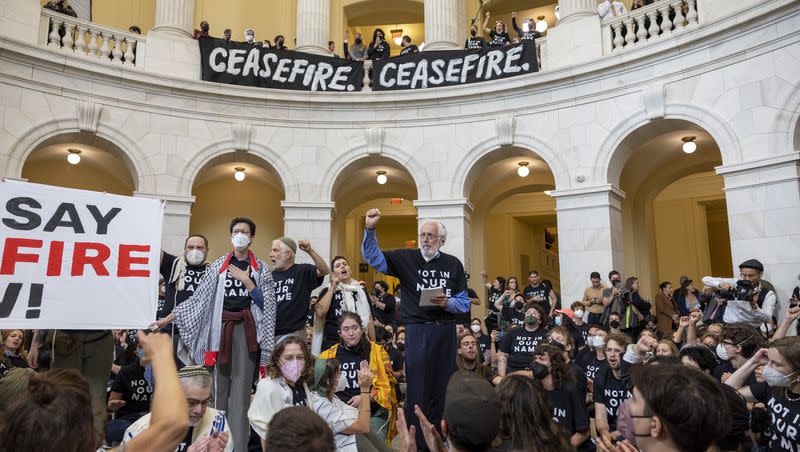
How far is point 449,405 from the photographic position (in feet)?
8.41

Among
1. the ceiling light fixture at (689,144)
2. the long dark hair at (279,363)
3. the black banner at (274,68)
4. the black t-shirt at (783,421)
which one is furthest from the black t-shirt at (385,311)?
the ceiling light fixture at (689,144)

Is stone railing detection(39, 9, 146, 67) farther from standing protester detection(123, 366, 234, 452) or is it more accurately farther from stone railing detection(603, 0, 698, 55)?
standing protester detection(123, 366, 234, 452)

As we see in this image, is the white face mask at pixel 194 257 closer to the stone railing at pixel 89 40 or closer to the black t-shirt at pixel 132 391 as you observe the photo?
the black t-shirt at pixel 132 391

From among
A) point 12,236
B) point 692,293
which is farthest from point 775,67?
point 12,236

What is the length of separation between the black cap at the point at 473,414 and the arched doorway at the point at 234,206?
15.3m

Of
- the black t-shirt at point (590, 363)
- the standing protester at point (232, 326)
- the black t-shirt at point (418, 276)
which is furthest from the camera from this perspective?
the black t-shirt at point (590, 363)

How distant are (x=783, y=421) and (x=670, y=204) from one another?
18.9 m

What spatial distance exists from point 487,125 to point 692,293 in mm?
6149

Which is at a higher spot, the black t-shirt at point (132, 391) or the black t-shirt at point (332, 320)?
the black t-shirt at point (332, 320)

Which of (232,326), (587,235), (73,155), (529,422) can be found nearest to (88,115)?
(73,155)

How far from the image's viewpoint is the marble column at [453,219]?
14242mm

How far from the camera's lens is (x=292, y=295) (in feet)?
20.5

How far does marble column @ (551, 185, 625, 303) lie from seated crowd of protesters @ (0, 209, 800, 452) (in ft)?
12.3

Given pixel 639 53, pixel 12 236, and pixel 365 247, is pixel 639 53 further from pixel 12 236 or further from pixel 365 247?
pixel 12 236
